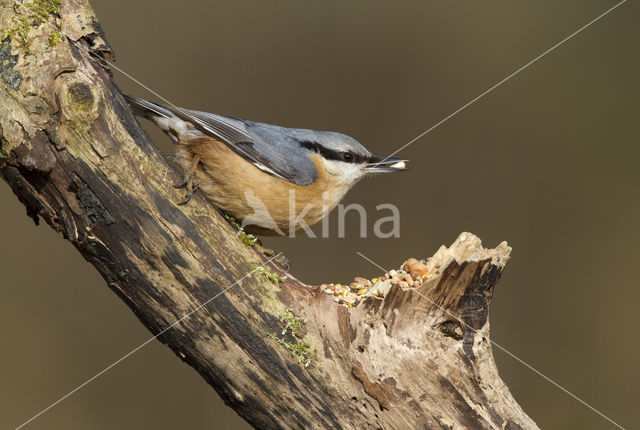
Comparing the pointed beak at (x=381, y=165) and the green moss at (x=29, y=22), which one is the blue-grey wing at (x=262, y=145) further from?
the green moss at (x=29, y=22)

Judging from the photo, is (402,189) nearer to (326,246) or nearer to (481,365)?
(326,246)

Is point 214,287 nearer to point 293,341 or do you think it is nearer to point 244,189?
point 293,341

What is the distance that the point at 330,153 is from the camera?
240 centimetres

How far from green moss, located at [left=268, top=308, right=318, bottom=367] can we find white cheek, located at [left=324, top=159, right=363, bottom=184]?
0.77m

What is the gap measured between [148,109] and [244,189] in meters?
0.46

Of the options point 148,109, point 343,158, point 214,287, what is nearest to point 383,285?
A: point 214,287

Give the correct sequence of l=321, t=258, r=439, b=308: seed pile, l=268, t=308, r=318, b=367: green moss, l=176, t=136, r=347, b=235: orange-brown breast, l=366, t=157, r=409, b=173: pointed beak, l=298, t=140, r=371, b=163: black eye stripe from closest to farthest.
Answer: l=268, t=308, r=318, b=367: green moss < l=321, t=258, r=439, b=308: seed pile < l=176, t=136, r=347, b=235: orange-brown breast < l=298, t=140, r=371, b=163: black eye stripe < l=366, t=157, r=409, b=173: pointed beak

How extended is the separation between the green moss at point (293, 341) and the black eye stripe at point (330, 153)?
0.81 meters

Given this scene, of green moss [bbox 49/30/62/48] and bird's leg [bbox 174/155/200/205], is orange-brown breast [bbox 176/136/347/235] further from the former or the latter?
green moss [bbox 49/30/62/48]

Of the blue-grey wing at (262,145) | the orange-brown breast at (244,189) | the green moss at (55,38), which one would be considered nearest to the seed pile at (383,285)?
the orange-brown breast at (244,189)

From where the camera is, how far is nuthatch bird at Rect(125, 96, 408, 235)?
2070 millimetres

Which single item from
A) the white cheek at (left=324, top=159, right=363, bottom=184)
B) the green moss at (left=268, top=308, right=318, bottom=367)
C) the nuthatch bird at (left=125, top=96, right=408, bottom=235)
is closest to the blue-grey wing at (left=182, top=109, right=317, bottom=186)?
the nuthatch bird at (left=125, top=96, right=408, bottom=235)

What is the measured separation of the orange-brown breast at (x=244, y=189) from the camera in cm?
206

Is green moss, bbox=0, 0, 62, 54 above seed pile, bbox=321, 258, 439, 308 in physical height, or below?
above
